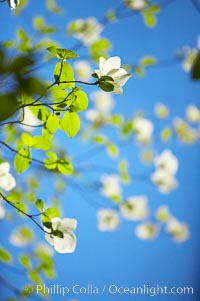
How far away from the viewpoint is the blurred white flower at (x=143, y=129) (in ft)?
3.71

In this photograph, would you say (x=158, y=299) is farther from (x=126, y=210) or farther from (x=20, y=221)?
(x=20, y=221)

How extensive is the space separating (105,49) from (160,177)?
18.6 inches

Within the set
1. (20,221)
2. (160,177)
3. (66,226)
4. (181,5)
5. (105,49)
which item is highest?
(181,5)

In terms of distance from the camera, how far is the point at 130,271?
43.1 inches

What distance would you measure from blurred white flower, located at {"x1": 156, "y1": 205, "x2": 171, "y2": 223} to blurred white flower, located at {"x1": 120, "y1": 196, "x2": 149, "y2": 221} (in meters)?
0.04

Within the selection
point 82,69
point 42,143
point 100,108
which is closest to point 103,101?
point 100,108

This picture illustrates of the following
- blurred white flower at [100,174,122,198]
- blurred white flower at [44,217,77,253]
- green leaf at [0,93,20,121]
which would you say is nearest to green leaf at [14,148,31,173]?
blurred white flower at [44,217,77,253]

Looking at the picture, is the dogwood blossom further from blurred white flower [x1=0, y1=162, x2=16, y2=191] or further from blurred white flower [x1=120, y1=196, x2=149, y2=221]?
blurred white flower [x1=0, y1=162, x2=16, y2=191]

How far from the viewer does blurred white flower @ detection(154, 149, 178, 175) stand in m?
1.10

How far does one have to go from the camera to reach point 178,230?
1.10m

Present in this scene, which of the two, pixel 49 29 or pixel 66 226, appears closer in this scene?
pixel 66 226

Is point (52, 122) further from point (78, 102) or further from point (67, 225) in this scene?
point (67, 225)

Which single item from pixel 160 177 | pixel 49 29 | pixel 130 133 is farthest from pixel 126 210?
pixel 49 29

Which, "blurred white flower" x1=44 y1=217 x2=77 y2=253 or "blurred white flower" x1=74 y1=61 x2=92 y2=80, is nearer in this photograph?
"blurred white flower" x1=44 y1=217 x2=77 y2=253
